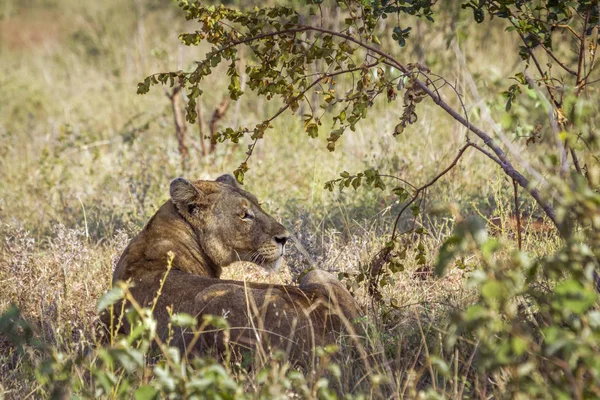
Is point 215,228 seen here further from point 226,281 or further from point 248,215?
point 226,281

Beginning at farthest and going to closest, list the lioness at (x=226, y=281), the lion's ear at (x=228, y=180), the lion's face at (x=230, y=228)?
the lion's ear at (x=228, y=180) → the lion's face at (x=230, y=228) → the lioness at (x=226, y=281)

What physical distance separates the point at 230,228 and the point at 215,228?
95 mm

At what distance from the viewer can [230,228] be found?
5379mm

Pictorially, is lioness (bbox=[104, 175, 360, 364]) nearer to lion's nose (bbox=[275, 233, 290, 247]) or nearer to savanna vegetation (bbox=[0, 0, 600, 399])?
lion's nose (bbox=[275, 233, 290, 247])

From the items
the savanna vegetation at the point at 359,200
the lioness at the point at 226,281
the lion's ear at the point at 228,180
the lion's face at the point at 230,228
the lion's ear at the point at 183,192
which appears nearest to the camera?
the savanna vegetation at the point at 359,200

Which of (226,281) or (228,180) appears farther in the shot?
(228,180)

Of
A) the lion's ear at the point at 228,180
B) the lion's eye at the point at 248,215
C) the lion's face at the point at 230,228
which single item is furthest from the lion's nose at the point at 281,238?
the lion's ear at the point at 228,180

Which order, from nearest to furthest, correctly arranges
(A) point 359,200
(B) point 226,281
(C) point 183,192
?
(B) point 226,281 → (C) point 183,192 → (A) point 359,200

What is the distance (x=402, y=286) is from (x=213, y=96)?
7.47 meters

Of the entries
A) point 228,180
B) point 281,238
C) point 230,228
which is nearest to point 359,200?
point 228,180

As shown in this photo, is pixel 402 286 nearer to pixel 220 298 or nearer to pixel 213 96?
pixel 220 298

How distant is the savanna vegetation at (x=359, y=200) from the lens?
2938mm

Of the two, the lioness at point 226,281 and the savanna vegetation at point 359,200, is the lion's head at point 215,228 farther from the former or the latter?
the savanna vegetation at point 359,200

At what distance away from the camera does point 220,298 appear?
4316mm
